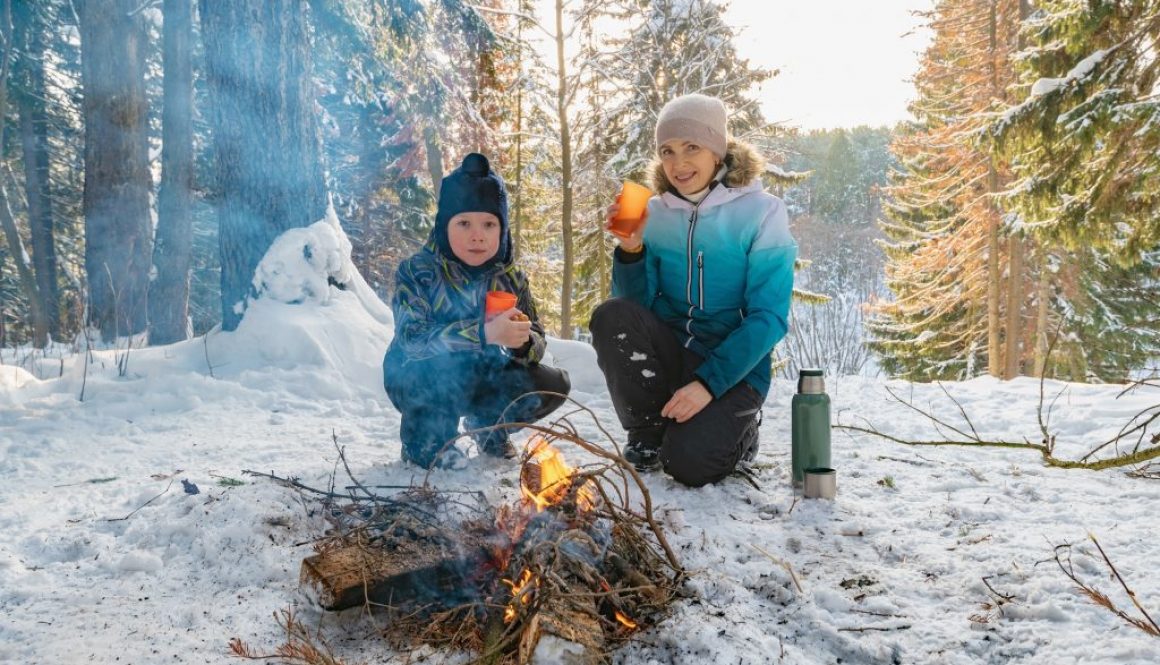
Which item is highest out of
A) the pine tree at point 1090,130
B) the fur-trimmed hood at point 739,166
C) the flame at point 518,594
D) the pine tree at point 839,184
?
the pine tree at point 839,184

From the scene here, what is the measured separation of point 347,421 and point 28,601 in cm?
206

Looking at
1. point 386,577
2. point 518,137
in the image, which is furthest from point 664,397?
point 518,137

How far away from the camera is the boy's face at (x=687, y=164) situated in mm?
2633

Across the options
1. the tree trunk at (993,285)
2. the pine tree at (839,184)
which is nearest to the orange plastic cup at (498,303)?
the tree trunk at (993,285)

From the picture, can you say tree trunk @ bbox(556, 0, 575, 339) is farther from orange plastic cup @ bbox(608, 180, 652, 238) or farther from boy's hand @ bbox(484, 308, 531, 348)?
boy's hand @ bbox(484, 308, 531, 348)

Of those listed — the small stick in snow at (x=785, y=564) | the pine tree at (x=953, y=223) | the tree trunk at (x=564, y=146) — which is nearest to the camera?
the small stick in snow at (x=785, y=564)

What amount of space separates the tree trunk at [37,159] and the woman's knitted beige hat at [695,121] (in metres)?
14.6

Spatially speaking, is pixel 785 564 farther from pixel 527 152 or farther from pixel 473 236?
pixel 527 152

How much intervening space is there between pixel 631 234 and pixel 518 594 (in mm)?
1768

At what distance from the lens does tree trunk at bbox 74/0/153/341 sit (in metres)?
6.90

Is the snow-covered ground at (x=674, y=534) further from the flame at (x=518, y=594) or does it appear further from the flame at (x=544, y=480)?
the flame at (x=544, y=480)

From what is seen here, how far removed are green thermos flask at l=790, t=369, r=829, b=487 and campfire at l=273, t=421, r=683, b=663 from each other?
3.43 feet

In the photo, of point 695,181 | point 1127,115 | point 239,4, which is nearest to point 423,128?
point 239,4

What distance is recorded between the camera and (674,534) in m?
2.02
